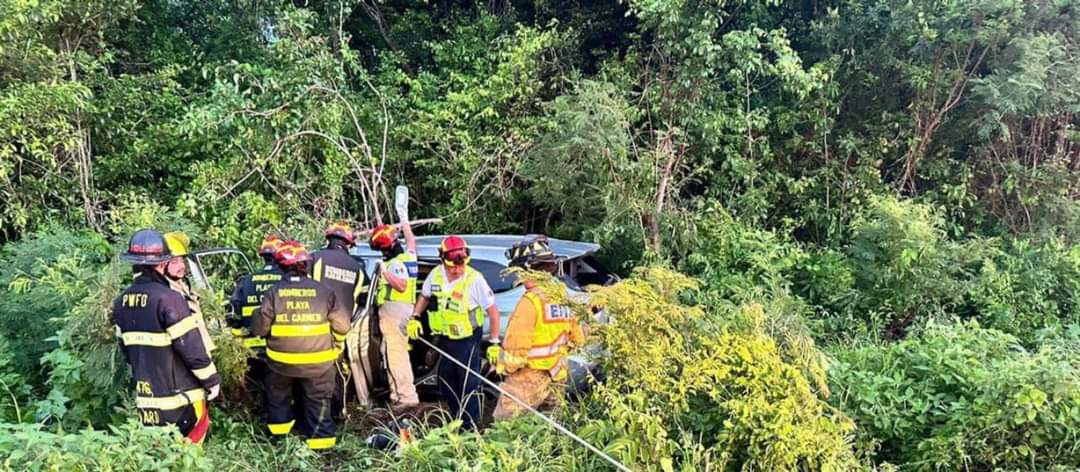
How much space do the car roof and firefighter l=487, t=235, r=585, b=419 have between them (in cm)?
95

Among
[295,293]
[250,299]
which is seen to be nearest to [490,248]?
[295,293]

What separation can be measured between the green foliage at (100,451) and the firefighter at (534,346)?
6.17ft

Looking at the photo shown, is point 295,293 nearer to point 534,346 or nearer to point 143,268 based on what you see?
point 143,268

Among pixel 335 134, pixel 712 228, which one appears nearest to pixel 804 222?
pixel 712 228

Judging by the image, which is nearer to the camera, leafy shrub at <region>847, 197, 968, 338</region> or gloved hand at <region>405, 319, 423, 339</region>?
gloved hand at <region>405, 319, 423, 339</region>

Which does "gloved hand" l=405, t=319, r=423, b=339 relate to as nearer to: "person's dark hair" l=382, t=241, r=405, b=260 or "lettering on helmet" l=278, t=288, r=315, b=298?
"person's dark hair" l=382, t=241, r=405, b=260

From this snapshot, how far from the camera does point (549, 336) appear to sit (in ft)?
14.5

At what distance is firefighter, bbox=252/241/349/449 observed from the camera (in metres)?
4.33

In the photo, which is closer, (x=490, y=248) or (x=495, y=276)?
(x=495, y=276)

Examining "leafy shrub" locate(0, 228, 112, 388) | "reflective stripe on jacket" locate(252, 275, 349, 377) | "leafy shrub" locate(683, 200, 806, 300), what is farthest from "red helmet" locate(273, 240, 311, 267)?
"leafy shrub" locate(683, 200, 806, 300)

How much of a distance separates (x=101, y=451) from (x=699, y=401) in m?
2.83

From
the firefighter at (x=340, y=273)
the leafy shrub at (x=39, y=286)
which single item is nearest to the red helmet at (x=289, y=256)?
the firefighter at (x=340, y=273)

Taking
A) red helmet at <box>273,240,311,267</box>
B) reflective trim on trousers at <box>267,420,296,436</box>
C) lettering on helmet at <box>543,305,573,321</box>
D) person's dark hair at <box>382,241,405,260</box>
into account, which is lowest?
reflective trim on trousers at <box>267,420,296,436</box>

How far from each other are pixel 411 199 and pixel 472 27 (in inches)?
101
